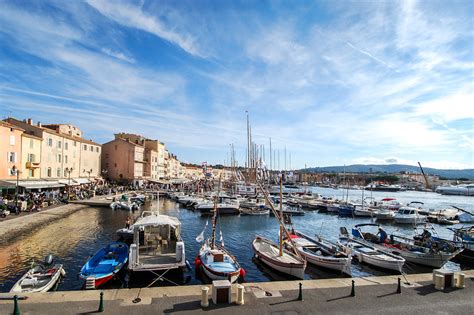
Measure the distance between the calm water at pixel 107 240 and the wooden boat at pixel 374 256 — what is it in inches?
25.7

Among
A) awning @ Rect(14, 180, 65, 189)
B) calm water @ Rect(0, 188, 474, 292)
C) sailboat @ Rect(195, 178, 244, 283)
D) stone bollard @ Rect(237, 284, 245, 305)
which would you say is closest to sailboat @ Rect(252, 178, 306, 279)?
calm water @ Rect(0, 188, 474, 292)

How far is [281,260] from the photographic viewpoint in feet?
65.4

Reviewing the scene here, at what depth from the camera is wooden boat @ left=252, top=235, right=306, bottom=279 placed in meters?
18.9

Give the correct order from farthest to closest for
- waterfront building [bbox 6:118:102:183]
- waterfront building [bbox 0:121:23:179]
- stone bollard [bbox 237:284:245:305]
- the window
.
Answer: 1. waterfront building [bbox 6:118:102:183]
2. the window
3. waterfront building [bbox 0:121:23:179]
4. stone bollard [bbox 237:284:245:305]

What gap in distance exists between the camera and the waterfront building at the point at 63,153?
52062 mm

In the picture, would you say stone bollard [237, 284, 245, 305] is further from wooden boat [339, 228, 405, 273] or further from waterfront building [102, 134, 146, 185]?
waterfront building [102, 134, 146, 185]

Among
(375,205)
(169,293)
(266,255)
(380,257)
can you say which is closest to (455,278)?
(380,257)

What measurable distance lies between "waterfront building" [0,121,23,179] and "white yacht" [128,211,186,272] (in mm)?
31052

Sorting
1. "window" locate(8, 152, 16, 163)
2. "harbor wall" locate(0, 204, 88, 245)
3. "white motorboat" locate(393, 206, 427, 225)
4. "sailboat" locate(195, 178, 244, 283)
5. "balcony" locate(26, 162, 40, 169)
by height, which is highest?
"window" locate(8, 152, 16, 163)

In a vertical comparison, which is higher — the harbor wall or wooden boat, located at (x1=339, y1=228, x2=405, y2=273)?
the harbor wall

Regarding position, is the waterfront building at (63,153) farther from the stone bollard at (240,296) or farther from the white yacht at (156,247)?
the stone bollard at (240,296)

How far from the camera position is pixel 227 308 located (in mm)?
11812

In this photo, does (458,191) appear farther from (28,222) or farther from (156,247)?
(28,222)

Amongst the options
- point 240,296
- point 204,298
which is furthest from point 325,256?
point 204,298
